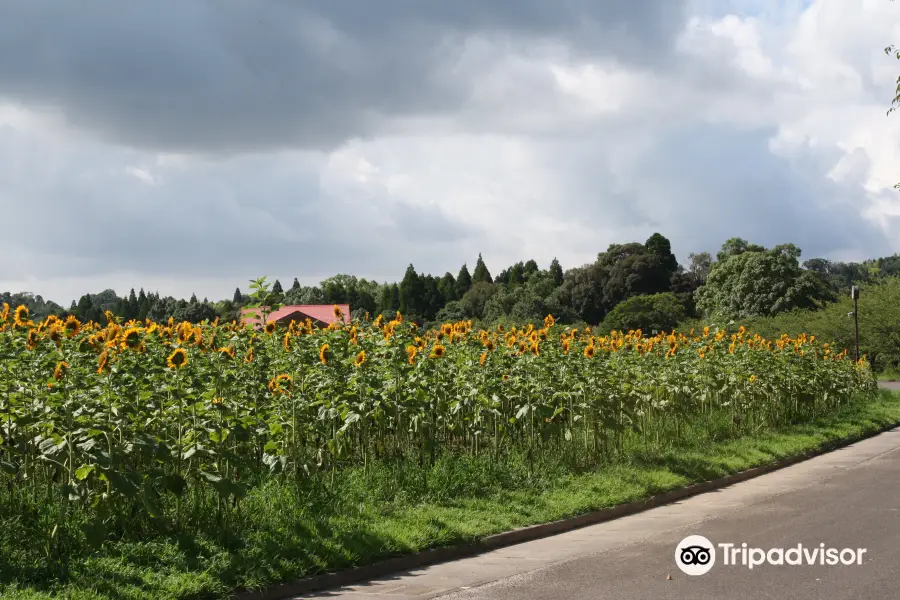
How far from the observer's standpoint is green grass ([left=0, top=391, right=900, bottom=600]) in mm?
7242

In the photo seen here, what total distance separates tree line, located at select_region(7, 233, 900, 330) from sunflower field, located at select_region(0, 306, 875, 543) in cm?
3461

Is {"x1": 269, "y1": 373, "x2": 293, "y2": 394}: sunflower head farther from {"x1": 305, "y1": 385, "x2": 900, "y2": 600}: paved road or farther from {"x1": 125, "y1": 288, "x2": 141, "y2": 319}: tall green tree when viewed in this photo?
{"x1": 125, "y1": 288, "x2": 141, "y2": 319}: tall green tree

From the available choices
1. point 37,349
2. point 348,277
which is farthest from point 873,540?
point 348,277

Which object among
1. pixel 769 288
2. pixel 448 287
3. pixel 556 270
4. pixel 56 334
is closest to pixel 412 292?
pixel 448 287

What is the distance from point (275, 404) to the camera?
10352 millimetres

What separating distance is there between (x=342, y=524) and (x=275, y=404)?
1758 millimetres

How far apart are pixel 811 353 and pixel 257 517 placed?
18.7m

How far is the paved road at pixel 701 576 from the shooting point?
7680 mm

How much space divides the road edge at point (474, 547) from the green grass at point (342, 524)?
0.09 meters

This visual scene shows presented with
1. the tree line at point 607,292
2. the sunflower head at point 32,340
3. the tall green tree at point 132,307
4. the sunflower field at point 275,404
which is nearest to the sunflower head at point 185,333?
the sunflower field at point 275,404

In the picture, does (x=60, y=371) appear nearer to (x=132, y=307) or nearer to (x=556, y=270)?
(x=132, y=307)

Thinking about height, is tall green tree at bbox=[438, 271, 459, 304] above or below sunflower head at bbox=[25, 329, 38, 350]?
above

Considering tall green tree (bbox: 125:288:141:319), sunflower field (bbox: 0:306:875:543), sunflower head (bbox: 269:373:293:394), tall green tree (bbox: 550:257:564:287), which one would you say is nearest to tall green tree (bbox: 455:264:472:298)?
tall green tree (bbox: 550:257:564:287)

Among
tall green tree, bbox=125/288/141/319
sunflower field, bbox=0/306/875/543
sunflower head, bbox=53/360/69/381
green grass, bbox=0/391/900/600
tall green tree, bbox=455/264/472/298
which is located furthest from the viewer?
tall green tree, bbox=455/264/472/298
